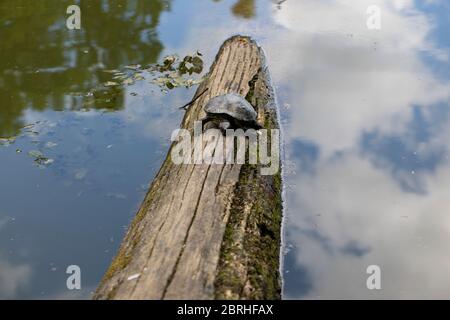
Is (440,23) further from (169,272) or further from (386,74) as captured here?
(169,272)

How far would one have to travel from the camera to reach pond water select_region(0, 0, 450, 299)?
3.75 meters

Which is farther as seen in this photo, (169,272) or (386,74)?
(386,74)

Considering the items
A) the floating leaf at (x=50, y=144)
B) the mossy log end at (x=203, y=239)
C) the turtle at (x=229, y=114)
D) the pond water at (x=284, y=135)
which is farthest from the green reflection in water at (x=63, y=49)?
the mossy log end at (x=203, y=239)

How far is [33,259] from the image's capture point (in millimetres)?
3744

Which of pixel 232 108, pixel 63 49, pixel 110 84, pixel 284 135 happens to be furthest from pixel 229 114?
pixel 63 49

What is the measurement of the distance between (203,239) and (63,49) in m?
4.54

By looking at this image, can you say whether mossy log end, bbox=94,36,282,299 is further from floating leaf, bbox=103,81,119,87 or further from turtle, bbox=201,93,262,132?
floating leaf, bbox=103,81,119,87

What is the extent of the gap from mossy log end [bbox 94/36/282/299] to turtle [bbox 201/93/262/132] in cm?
48

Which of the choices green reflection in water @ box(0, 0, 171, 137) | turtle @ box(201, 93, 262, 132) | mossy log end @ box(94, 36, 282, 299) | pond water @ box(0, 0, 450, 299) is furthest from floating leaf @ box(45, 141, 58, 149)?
turtle @ box(201, 93, 262, 132)

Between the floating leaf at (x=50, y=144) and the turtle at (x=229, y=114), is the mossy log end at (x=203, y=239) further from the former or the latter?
the floating leaf at (x=50, y=144)

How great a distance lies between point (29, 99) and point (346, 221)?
3.55 meters

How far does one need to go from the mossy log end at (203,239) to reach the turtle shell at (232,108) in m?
0.50

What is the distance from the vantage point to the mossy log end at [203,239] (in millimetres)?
2869
